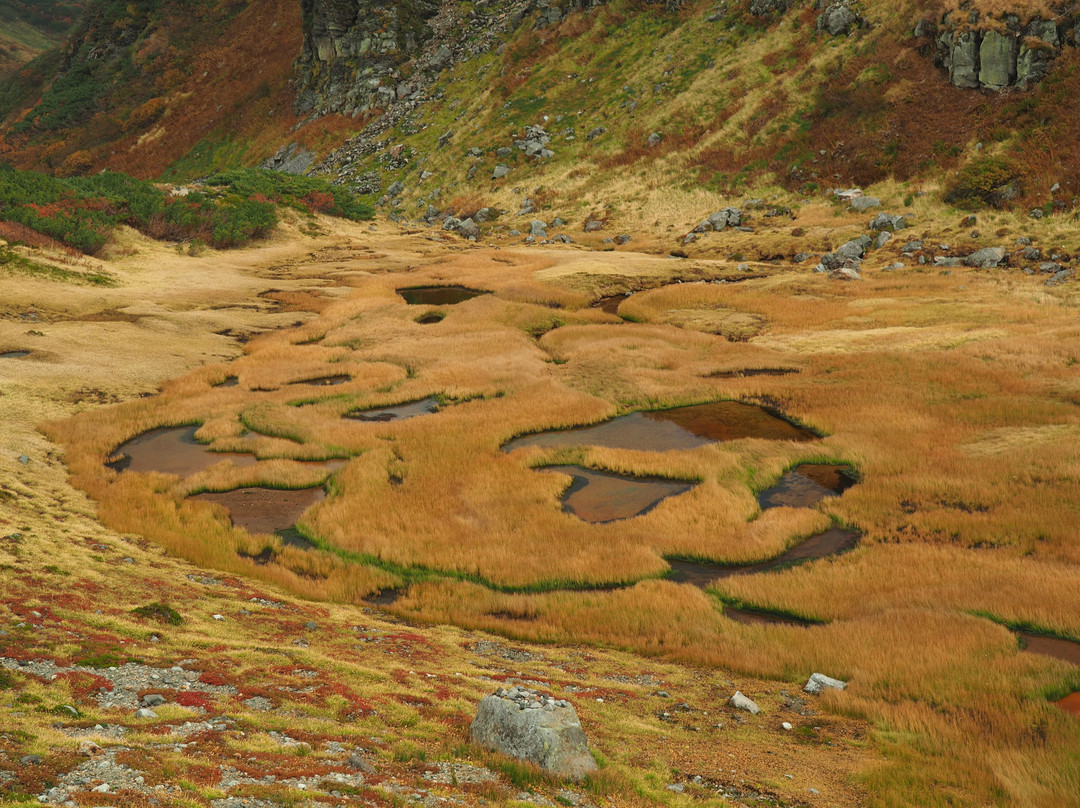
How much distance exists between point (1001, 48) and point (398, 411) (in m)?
63.1

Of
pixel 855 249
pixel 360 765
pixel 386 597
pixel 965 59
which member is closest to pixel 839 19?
pixel 965 59

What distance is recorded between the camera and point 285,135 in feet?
390

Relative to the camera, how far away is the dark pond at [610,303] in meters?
47.4

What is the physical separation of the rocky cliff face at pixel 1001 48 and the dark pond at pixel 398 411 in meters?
59.8

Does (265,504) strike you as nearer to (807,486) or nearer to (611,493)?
(611,493)

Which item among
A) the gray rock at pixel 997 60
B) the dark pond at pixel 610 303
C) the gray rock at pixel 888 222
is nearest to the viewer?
the dark pond at pixel 610 303

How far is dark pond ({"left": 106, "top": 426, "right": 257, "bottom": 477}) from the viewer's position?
80.4 feet

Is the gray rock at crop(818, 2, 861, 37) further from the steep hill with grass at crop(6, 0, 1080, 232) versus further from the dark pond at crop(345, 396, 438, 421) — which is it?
the dark pond at crop(345, 396, 438, 421)

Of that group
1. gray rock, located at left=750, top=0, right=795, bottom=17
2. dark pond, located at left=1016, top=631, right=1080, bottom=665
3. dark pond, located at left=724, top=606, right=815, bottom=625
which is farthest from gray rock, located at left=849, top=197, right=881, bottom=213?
dark pond, located at left=1016, top=631, right=1080, bottom=665

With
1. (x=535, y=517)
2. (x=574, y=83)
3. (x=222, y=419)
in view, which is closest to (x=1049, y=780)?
(x=535, y=517)

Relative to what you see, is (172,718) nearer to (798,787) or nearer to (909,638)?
(798,787)

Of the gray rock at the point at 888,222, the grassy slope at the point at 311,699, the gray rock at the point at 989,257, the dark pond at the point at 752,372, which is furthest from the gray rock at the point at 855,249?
the grassy slope at the point at 311,699

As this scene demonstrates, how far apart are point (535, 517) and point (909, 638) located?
1029 cm

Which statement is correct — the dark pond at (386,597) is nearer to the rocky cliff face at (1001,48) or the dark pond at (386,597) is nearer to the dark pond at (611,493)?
the dark pond at (611,493)
